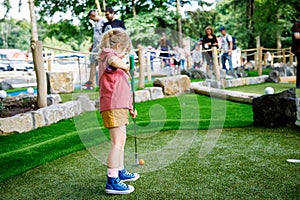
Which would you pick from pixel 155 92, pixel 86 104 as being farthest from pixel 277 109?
pixel 155 92

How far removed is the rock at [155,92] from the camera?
692cm

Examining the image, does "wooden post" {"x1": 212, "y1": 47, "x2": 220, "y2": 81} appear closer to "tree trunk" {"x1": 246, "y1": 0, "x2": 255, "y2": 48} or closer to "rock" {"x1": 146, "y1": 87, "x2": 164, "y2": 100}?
"rock" {"x1": 146, "y1": 87, "x2": 164, "y2": 100}

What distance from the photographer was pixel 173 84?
7.36 metres

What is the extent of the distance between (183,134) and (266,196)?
1902 mm

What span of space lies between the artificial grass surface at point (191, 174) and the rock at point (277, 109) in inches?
15.6

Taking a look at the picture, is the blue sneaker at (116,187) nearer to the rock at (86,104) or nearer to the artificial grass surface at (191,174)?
the artificial grass surface at (191,174)

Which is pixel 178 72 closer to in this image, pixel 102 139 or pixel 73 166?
pixel 102 139

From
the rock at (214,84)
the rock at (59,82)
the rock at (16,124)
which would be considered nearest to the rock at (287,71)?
the rock at (214,84)

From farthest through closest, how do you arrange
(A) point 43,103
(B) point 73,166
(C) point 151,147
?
1. (A) point 43,103
2. (C) point 151,147
3. (B) point 73,166

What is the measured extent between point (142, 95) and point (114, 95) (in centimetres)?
455

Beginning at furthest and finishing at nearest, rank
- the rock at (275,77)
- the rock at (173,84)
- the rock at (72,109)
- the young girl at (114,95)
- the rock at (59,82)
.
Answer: the rock at (275,77) < the rock at (59,82) < the rock at (173,84) < the rock at (72,109) < the young girl at (114,95)

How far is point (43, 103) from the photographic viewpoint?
504 cm

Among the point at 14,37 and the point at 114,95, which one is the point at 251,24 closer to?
the point at 114,95

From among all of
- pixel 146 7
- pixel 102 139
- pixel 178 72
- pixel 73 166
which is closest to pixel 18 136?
pixel 102 139
